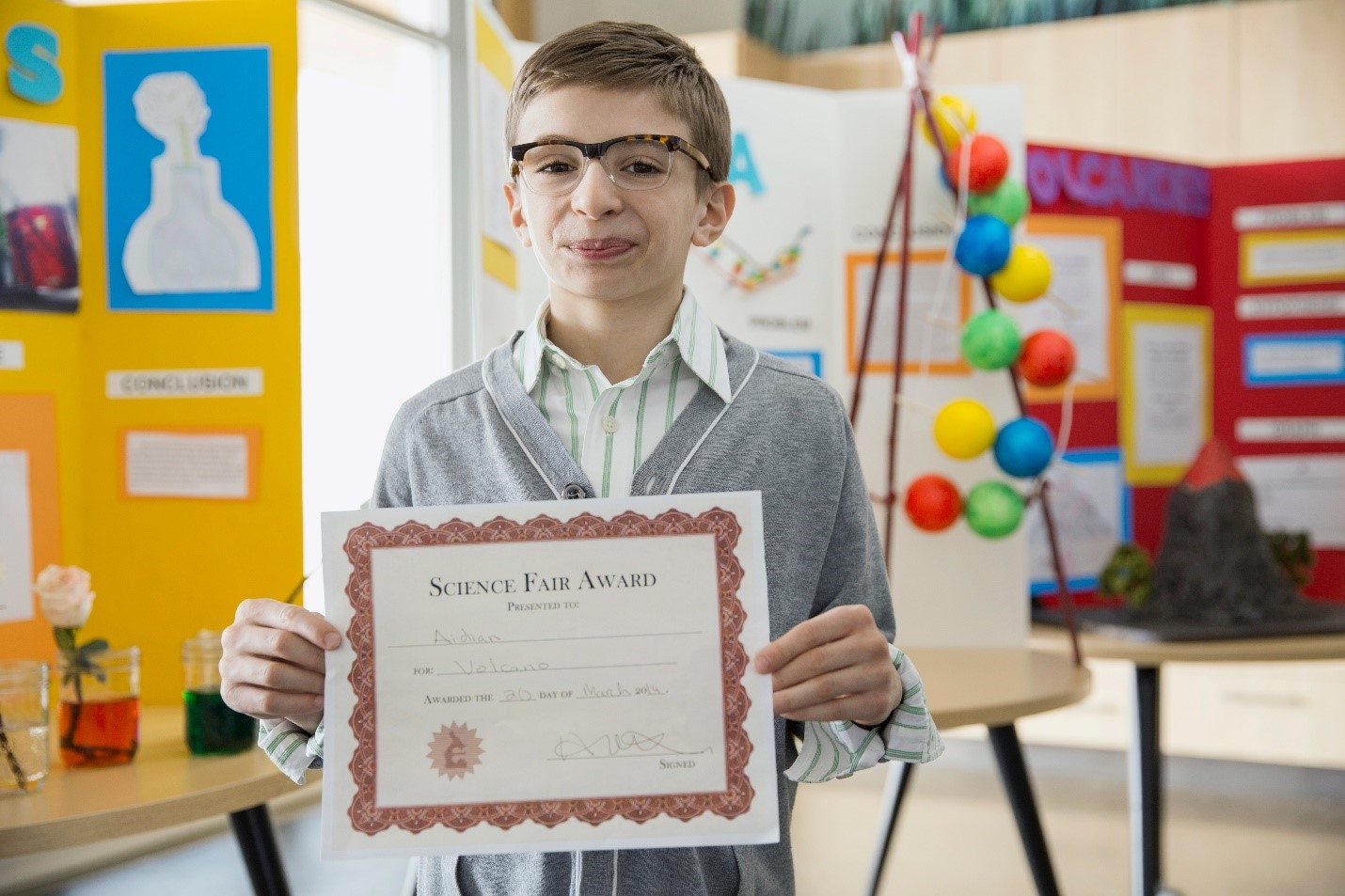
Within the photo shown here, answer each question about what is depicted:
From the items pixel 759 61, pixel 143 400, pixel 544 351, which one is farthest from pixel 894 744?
pixel 759 61

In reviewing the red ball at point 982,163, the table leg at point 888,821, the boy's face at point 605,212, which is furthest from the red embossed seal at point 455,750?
the table leg at point 888,821

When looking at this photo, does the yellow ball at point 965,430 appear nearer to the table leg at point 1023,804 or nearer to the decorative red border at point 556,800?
the table leg at point 1023,804

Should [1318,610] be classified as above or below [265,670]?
below

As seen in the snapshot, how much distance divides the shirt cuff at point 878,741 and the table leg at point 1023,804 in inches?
44.9

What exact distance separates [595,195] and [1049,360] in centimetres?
141

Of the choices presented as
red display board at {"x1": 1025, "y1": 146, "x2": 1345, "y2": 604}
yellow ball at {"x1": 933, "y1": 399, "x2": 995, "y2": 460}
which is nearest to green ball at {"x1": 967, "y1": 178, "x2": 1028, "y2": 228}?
yellow ball at {"x1": 933, "y1": 399, "x2": 995, "y2": 460}

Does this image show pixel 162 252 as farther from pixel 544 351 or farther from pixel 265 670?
pixel 265 670

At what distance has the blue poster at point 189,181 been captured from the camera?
1942mm

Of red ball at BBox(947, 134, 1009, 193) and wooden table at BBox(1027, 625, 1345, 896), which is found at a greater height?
red ball at BBox(947, 134, 1009, 193)

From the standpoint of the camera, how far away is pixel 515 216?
1234mm

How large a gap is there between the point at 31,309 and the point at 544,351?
1067 millimetres

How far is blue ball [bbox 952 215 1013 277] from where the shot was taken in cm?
225

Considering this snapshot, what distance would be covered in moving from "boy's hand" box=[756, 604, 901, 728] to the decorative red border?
0.03 meters
